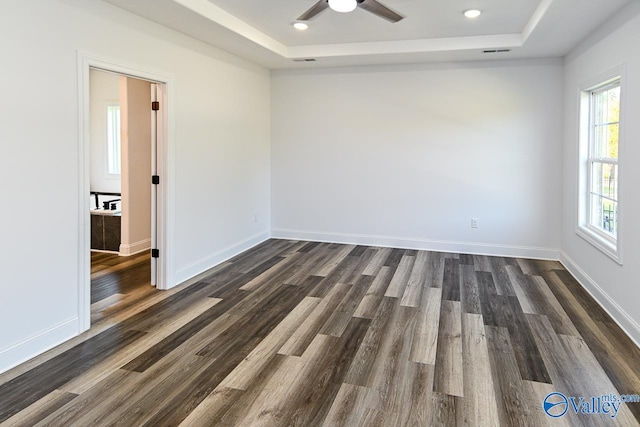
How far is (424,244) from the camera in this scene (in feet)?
20.4

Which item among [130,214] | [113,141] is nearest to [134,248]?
[130,214]

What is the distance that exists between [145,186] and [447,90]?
4.18m

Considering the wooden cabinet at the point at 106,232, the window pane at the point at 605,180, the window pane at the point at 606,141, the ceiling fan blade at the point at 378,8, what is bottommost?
the wooden cabinet at the point at 106,232

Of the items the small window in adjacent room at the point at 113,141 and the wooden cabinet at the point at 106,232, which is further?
the small window in adjacent room at the point at 113,141

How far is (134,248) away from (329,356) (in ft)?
12.4

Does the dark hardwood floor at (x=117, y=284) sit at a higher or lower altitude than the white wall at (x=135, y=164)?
lower

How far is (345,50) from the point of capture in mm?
5461

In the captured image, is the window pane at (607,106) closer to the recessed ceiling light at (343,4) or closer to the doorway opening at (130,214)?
the recessed ceiling light at (343,4)

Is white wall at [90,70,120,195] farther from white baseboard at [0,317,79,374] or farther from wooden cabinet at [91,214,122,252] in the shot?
white baseboard at [0,317,79,374]

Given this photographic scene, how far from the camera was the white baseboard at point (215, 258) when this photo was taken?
4687 mm

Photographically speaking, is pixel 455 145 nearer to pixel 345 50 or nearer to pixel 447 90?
pixel 447 90

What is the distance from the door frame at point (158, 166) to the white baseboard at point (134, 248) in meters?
1.57

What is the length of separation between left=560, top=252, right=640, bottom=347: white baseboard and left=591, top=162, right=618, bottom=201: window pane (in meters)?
0.82

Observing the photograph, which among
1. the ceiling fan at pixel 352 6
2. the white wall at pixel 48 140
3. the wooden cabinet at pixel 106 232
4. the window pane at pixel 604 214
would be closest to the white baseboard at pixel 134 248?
the wooden cabinet at pixel 106 232
